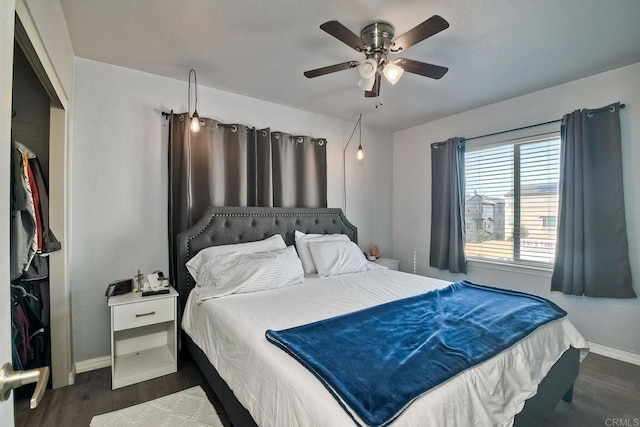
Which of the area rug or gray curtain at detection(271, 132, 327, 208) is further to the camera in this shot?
gray curtain at detection(271, 132, 327, 208)

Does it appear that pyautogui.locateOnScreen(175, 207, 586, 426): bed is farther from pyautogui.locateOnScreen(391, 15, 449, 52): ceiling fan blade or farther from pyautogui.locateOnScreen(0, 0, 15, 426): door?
pyautogui.locateOnScreen(391, 15, 449, 52): ceiling fan blade

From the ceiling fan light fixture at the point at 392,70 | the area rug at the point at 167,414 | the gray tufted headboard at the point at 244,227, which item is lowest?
the area rug at the point at 167,414

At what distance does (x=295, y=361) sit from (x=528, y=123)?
3.47 m

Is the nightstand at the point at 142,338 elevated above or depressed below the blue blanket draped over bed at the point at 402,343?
below

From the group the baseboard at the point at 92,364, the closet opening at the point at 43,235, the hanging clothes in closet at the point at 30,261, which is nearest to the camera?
the hanging clothes in closet at the point at 30,261

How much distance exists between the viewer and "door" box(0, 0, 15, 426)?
585mm

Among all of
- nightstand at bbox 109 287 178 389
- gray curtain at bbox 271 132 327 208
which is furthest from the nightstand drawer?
gray curtain at bbox 271 132 327 208

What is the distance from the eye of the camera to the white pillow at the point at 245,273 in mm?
2260

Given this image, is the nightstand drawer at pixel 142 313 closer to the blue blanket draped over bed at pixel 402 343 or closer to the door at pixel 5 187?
the blue blanket draped over bed at pixel 402 343

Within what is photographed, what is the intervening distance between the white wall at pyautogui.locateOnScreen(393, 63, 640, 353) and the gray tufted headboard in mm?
1211

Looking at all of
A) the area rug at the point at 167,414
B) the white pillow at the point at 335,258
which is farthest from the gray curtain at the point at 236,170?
the area rug at the point at 167,414

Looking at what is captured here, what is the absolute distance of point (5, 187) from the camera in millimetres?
621

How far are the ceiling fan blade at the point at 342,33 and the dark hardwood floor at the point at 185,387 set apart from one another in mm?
2433

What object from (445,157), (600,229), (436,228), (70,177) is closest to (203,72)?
(70,177)
